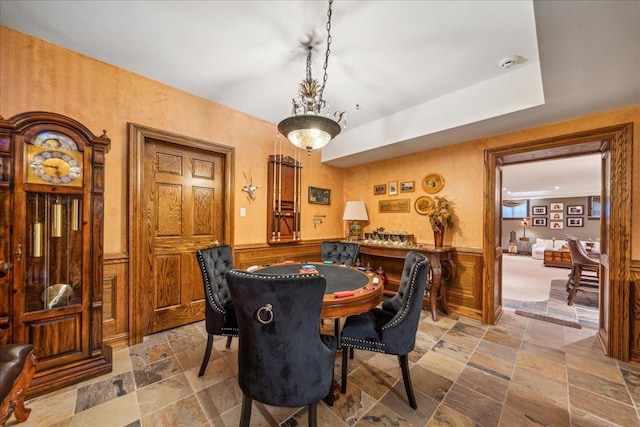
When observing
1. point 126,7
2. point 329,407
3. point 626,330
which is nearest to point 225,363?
point 329,407

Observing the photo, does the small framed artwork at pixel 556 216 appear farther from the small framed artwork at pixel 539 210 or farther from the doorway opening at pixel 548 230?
the small framed artwork at pixel 539 210

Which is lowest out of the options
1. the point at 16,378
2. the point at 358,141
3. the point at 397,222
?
the point at 16,378

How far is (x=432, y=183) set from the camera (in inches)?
146

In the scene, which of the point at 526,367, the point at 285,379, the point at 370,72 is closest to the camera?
the point at 285,379

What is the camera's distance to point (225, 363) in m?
2.18

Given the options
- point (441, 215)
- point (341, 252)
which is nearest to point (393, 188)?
point (441, 215)

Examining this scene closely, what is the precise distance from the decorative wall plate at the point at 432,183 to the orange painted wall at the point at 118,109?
2.33 meters

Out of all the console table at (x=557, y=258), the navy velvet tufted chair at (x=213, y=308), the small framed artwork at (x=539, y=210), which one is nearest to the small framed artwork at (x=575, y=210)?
the small framed artwork at (x=539, y=210)

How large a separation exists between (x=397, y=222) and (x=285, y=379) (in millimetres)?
3311

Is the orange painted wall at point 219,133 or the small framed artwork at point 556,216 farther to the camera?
the small framed artwork at point 556,216

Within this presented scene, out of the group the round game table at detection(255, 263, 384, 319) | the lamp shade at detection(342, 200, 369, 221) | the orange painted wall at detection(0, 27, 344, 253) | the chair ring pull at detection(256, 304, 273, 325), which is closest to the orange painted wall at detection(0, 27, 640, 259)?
the orange painted wall at detection(0, 27, 344, 253)

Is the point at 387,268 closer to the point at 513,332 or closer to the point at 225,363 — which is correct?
the point at 513,332

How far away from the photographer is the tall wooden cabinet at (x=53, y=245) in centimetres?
174

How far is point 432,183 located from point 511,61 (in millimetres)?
1761
